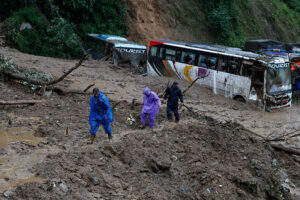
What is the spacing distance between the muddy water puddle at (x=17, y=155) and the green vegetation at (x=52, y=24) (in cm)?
1128

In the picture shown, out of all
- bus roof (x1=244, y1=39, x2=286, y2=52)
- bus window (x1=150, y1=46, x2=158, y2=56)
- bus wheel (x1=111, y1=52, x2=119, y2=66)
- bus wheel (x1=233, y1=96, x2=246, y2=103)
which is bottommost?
bus wheel (x1=233, y1=96, x2=246, y2=103)

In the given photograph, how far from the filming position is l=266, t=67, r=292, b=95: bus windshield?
12734 mm

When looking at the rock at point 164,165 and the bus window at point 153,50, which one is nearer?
the rock at point 164,165

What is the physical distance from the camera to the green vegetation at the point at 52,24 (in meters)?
18.4

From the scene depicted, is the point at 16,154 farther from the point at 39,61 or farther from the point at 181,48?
the point at 181,48

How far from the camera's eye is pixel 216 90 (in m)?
14.5

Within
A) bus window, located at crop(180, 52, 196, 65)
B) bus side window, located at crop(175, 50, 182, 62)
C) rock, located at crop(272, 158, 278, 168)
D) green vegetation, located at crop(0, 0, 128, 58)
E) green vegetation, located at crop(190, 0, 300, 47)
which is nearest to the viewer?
rock, located at crop(272, 158, 278, 168)

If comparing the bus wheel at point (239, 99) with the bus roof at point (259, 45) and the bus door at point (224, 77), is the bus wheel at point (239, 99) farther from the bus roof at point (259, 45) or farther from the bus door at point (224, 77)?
the bus roof at point (259, 45)

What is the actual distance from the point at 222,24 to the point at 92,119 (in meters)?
22.1

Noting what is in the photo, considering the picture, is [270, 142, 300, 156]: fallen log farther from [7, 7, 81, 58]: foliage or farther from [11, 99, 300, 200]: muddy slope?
[7, 7, 81, 58]: foliage

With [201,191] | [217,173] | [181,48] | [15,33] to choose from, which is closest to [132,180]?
[201,191]

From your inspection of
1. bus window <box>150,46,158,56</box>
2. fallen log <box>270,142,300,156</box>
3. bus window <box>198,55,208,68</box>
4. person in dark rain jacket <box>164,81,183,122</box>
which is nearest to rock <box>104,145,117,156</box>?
person in dark rain jacket <box>164,81,183,122</box>

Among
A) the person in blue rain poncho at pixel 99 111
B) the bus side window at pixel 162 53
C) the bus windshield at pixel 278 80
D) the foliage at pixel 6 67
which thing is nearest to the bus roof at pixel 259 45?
the bus side window at pixel 162 53

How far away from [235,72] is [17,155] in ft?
31.3
